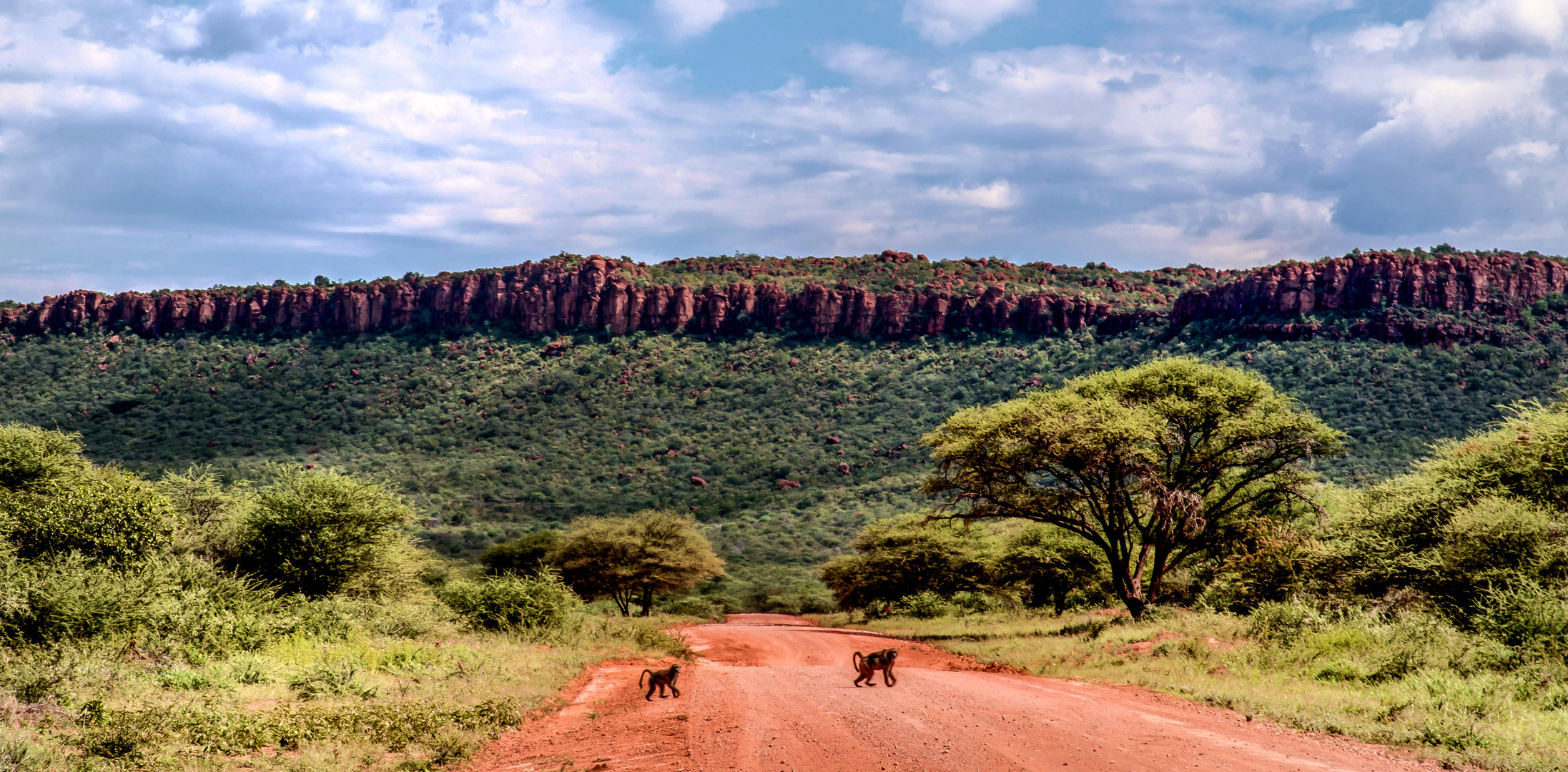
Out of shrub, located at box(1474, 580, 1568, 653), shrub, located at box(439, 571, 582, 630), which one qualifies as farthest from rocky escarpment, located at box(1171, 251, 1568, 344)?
shrub, located at box(439, 571, 582, 630)

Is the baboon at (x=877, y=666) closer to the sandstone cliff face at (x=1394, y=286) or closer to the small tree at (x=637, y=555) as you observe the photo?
the small tree at (x=637, y=555)

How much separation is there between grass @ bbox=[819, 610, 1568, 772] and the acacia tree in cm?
357

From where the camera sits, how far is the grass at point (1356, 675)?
901cm

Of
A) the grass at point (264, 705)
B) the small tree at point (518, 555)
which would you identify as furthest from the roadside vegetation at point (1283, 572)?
the small tree at point (518, 555)

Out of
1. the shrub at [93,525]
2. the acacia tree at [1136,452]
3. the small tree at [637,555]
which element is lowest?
the small tree at [637,555]

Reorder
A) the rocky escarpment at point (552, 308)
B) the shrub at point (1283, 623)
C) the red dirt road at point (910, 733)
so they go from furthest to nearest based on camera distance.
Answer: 1. the rocky escarpment at point (552, 308)
2. the shrub at point (1283, 623)
3. the red dirt road at point (910, 733)

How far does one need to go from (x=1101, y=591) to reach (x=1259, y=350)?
39.2 meters

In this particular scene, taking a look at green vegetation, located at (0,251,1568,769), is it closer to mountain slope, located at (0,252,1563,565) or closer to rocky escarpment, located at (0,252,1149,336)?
mountain slope, located at (0,252,1563,565)

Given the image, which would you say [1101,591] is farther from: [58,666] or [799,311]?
[799,311]

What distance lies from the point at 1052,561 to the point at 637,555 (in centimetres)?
1844

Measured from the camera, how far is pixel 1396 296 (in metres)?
67.7

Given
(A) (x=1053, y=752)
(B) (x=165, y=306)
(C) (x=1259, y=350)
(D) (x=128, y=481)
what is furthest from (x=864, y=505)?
(B) (x=165, y=306)

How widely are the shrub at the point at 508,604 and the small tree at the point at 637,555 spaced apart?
14.9 metres

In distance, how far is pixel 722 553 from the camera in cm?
5853
